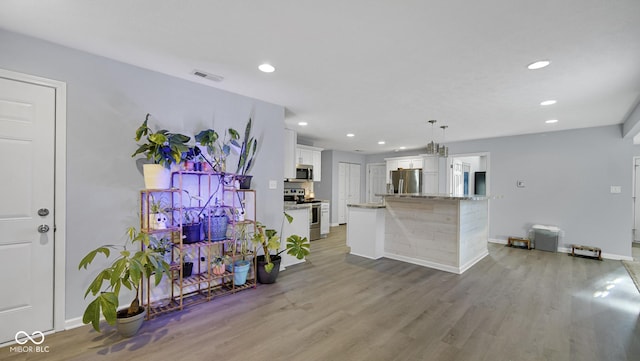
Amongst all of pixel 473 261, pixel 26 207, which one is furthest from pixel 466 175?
pixel 26 207

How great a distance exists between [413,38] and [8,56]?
10.7ft

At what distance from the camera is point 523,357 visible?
2059 millimetres

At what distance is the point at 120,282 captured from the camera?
7.34 feet

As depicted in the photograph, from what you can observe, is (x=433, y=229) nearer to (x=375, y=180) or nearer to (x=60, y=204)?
(x=60, y=204)

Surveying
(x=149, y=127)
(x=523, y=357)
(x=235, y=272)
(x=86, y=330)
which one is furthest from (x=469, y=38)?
(x=86, y=330)

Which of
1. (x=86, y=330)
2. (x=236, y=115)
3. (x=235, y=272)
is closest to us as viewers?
(x=86, y=330)

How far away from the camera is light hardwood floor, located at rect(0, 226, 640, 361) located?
2100mm

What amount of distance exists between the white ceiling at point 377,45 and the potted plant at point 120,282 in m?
1.76

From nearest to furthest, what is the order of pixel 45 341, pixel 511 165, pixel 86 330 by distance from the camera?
pixel 45 341 → pixel 86 330 → pixel 511 165

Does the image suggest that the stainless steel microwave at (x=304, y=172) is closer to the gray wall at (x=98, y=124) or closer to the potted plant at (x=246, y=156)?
the potted plant at (x=246, y=156)

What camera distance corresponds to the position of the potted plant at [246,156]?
11.0 ft

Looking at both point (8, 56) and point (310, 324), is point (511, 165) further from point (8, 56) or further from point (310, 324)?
point (8, 56)

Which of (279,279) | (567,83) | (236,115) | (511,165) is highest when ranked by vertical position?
(567,83)

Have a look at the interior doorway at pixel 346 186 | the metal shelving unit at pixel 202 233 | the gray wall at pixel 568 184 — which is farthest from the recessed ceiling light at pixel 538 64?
the interior doorway at pixel 346 186
